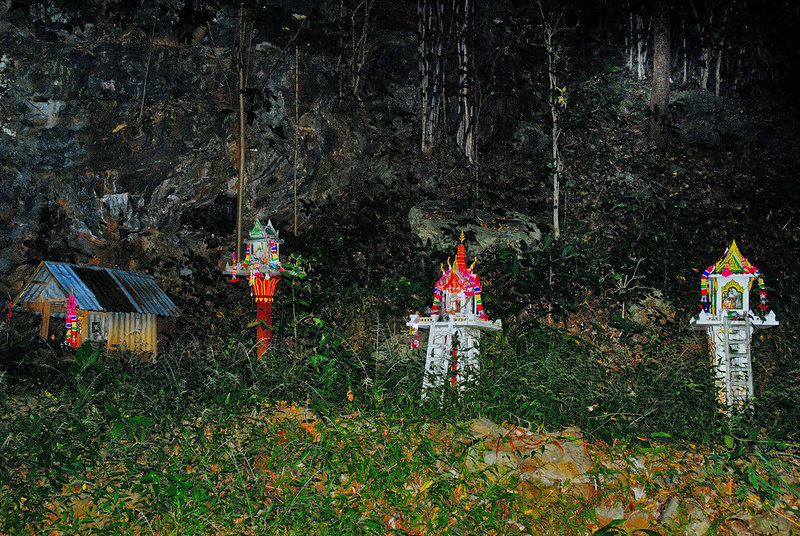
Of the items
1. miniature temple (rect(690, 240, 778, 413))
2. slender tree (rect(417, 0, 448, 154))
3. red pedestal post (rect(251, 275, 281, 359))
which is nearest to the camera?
miniature temple (rect(690, 240, 778, 413))

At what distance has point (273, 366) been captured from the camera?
8.58 m

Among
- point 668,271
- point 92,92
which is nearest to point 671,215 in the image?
point 668,271

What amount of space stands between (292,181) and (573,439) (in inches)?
468

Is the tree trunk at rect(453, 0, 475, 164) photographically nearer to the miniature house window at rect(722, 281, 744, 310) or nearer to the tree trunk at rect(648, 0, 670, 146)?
the tree trunk at rect(648, 0, 670, 146)

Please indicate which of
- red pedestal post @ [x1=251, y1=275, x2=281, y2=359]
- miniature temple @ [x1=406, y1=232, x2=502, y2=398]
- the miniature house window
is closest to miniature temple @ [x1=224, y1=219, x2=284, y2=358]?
red pedestal post @ [x1=251, y1=275, x2=281, y2=359]

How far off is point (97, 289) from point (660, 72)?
1556cm

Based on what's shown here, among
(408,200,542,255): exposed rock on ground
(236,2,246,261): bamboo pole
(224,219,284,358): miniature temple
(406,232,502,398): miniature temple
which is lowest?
(406,232,502,398): miniature temple

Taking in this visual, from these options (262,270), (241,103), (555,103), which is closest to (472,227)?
(555,103)

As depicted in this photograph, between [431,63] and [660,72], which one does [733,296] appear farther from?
[431,63]

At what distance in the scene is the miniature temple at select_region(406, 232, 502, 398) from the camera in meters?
8.41

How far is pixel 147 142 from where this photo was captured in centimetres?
1717

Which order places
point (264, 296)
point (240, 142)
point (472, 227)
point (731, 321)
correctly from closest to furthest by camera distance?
point (731, 321), point (264, 296), point (472, 227), point (240, 142)

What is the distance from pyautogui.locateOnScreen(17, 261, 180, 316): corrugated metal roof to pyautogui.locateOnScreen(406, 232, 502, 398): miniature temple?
6.17 m

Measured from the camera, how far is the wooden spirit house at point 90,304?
12.0m
